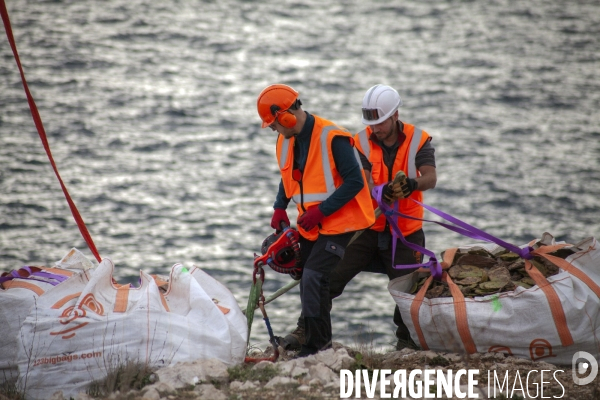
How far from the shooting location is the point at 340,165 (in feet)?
16.9

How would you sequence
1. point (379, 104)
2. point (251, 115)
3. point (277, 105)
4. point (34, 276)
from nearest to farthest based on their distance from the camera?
point (277, 105) < point (34, 276) < point (379, 104) < point (251, 115)

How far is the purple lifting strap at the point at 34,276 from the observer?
545 centimetres

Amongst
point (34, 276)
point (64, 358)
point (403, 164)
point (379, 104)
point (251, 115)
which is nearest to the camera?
point (64, 358)

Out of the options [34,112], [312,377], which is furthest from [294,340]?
[34,112]

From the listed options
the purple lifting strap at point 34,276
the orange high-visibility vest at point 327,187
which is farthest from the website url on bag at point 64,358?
the orange high-visibility vest at point 327,187

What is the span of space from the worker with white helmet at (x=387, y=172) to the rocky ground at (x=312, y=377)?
25.4 inches

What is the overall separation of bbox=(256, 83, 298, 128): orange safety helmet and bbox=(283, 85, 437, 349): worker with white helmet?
2.64ft

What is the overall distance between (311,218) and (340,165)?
42 centimetres

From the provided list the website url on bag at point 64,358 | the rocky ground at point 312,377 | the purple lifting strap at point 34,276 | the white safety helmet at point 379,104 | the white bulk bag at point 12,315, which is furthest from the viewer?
the white safety helmet at point 379,104

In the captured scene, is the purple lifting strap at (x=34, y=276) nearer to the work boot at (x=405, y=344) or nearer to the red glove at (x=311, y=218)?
the red glove at (x=311, y=218)

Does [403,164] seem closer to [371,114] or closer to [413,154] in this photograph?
[413,154]

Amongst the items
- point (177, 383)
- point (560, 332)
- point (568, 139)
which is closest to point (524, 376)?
point (560, 332)

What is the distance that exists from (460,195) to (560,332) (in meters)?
11.7

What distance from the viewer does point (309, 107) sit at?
2159cm
